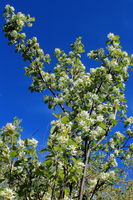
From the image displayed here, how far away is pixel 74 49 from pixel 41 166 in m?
4.84

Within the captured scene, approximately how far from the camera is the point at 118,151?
6.25 metres

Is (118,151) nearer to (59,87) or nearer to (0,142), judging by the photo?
(59,87)

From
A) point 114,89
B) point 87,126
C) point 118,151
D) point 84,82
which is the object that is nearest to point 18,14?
point 84,82

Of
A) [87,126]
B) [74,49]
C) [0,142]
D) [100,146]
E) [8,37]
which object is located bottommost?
[0,142]

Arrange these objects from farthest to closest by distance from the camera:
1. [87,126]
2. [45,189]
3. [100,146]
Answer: [100,146] < [87,126] < [45,189]

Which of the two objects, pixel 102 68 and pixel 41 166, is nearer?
pixel 41 166

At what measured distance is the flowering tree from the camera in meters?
4.30

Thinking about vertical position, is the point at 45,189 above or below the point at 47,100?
below

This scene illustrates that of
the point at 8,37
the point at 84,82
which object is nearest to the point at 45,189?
the point at 84,82

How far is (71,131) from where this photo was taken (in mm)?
5262

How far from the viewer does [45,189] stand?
15.3ft

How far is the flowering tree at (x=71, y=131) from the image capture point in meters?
4.30

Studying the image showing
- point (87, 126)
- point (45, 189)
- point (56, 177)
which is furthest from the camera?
→ point (87, 126)

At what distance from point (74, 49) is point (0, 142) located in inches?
188
